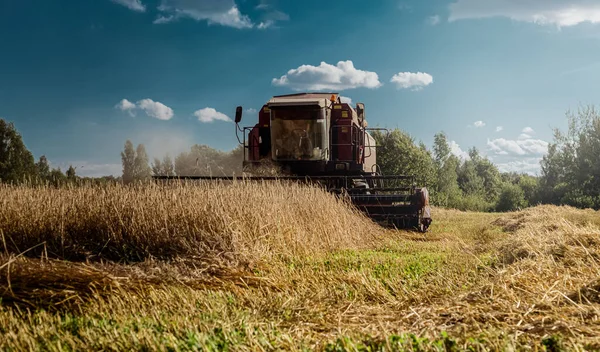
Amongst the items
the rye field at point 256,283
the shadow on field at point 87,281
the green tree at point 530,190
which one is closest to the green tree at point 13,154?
the rye field at point 256,283

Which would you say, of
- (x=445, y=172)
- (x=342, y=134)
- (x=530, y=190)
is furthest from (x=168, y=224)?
(x=445, y=172)

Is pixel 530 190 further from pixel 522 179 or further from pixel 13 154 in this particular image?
pixel 13 154

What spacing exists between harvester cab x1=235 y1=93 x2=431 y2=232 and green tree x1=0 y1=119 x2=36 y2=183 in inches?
792

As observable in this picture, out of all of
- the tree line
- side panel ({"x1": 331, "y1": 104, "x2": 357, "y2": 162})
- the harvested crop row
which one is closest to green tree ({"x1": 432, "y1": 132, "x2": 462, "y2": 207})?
the tree line

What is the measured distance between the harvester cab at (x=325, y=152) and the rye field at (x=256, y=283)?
2836 millimetres

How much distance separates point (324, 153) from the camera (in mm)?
13258

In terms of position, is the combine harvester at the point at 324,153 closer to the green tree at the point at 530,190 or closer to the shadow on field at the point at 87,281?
the shadow on field at the point at 87,281

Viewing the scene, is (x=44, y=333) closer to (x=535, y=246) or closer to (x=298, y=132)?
(x=535, y=246)

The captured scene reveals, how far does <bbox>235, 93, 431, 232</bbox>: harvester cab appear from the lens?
477 inches

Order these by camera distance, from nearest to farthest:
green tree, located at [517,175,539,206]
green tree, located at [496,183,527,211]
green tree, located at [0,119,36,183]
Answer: green tree, located at [0,119,36,183]
green tree, located at [517,175,539,206]
green tree, located at [496,183,527,211]

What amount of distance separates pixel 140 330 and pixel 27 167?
29.5 metres

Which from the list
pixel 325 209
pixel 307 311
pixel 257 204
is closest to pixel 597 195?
pixel 325 209

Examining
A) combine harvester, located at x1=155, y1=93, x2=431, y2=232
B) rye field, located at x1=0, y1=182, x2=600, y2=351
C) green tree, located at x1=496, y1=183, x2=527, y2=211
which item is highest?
combine harvester, located at x1=155, y1=93, x2=431, y2=232

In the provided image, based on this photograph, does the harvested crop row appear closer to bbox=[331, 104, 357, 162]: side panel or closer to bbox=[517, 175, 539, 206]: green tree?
bbox=[331, 104, 357, 162]: side panel
